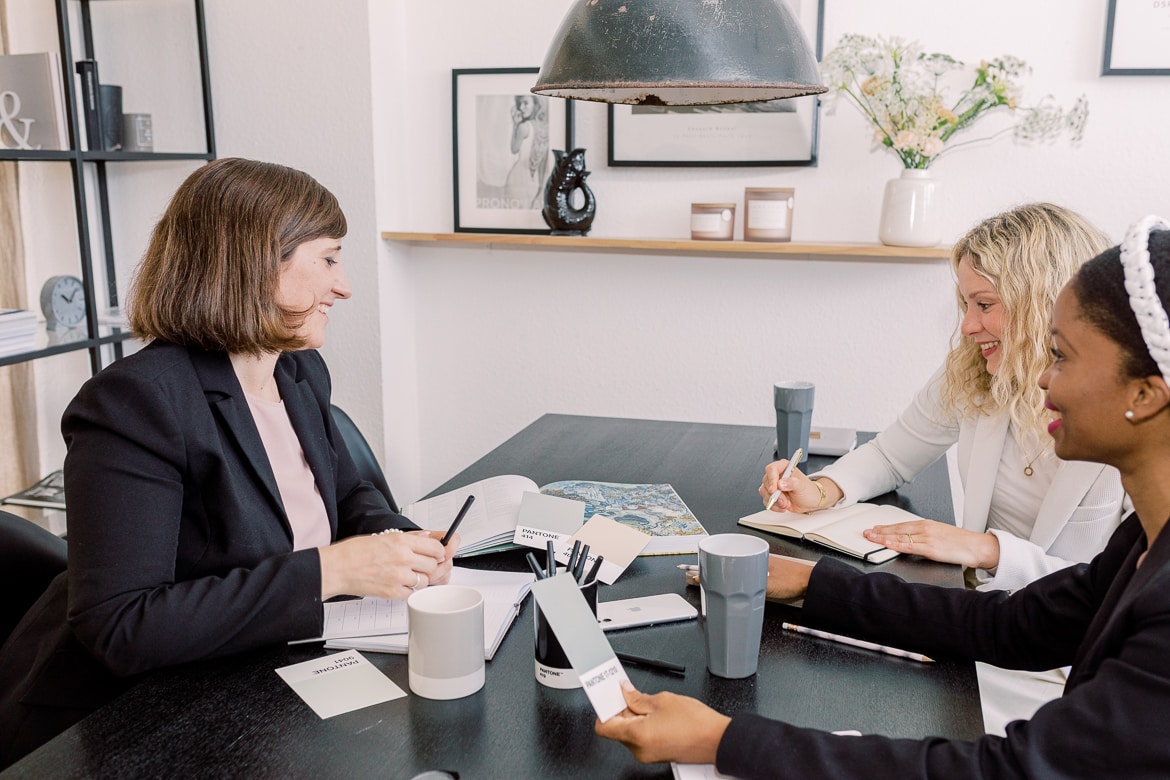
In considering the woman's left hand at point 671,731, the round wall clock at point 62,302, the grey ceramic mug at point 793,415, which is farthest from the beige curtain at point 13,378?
the woman's left hand at point 671,731

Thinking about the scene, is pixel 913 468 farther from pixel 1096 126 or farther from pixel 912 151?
pixel 1096 126

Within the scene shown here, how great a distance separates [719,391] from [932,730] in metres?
1.92

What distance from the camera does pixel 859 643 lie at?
1131 mm

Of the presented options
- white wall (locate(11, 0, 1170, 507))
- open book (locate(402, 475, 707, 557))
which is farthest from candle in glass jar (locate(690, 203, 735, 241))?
open book (locate(402, 475, 707, 557))

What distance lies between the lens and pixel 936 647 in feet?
3.65

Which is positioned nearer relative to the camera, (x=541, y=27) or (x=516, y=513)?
(x=516, y=513)

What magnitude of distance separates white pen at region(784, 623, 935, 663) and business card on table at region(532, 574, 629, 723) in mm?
330

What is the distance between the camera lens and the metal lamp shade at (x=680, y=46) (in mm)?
1224

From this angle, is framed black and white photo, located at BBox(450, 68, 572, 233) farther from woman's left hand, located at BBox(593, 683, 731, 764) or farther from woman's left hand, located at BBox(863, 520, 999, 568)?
woman's left hand, located at BBox(593, 683, 731, 764)

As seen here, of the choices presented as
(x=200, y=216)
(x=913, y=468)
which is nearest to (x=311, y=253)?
(x=200, y=216)

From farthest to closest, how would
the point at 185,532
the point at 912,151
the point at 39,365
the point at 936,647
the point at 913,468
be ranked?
the point at 39,365, the point at 912,151, the point at 913,468, the point at 185,532, the point at 936,647

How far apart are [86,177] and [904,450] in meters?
Answer: 2.53

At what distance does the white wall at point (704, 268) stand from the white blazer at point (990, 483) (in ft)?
2.95

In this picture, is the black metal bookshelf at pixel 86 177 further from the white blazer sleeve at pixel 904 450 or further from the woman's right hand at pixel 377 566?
the white blazer sleeve at pixel 904 450
